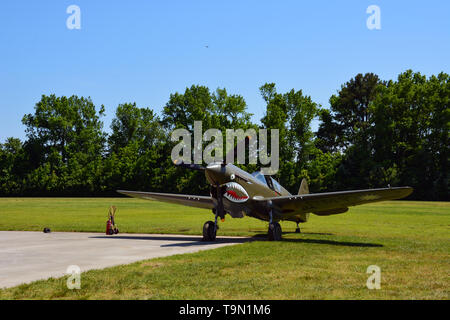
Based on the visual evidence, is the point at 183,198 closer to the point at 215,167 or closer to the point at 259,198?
the point at 259,198

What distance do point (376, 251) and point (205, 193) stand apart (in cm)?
6305

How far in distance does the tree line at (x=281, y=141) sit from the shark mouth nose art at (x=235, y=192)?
56.1 metres

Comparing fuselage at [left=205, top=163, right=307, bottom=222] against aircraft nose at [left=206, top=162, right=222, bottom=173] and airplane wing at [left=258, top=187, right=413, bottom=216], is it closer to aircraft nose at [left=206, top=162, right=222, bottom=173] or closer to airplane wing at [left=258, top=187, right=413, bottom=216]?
aircraft nose at [left=206, top=162, right=222, bottom=173]

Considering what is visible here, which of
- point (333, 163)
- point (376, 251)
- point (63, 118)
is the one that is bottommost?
point (376, 251)

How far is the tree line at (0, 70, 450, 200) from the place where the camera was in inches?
2938

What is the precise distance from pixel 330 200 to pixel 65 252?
399 inches

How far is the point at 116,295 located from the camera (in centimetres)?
785

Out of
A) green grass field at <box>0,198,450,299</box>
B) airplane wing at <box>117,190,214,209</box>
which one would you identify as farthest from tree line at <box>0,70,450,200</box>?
green grass field at <box>0,198,450,299</box>

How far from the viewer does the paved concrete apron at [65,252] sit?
34.3 ft

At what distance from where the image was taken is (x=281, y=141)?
253 feet

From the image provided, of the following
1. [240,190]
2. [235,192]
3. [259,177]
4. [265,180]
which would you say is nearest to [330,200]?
[265,180]

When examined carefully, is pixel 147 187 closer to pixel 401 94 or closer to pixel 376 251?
pixel 401 94

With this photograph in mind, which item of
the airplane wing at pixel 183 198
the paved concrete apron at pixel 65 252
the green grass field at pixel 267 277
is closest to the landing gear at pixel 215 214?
the paved concrete apron at pixel 65 252
